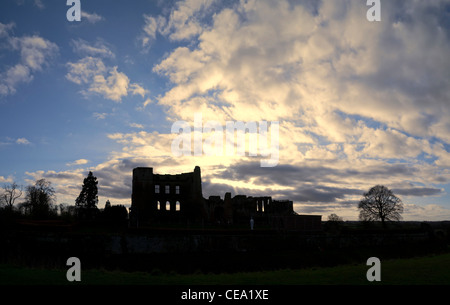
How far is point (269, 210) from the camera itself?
2216 inches

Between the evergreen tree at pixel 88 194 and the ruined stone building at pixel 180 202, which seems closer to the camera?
the ruined stone building at pixel 180 202

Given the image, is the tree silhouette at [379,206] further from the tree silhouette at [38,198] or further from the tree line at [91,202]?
the tree silhouette at [38,198]

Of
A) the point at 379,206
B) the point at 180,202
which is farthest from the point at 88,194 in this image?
the point at 379,206

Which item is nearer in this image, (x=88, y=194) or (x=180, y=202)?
(x=180, y=202)

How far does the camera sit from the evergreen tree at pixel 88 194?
61.8 m

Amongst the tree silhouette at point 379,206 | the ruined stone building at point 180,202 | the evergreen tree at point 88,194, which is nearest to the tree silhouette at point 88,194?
the evergreen tree at point 88,194

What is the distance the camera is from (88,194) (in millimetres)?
62562

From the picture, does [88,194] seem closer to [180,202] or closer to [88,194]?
[88,194]

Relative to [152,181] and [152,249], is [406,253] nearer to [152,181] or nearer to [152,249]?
[152,249]

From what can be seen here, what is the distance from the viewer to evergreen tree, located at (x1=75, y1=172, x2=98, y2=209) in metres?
61.8

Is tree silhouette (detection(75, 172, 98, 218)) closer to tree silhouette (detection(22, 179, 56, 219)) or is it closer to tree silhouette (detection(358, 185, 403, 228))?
tree silhouette (detection(22, 179, 56, 219))

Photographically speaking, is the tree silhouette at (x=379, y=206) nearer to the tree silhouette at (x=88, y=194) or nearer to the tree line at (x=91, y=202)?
the tree line at (x=91, y=202)

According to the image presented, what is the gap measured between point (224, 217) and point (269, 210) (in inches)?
362
